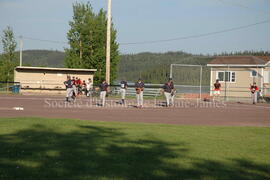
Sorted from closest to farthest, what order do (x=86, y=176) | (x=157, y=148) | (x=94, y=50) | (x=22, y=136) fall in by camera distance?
(x=86, y=176) → (x=157, y=148) → (x=22, y=136) → (x=94, y=50)

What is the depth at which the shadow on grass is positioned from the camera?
7.59m

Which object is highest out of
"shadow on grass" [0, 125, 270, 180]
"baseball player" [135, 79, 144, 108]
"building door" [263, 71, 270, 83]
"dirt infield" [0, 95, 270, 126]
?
"building door" [263, 71, 270, 83]

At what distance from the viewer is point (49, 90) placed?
43.6m

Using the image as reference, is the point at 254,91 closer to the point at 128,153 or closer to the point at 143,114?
the point at 143,114

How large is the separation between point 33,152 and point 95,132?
434 centimetres

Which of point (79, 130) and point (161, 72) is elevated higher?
point (161, 72)

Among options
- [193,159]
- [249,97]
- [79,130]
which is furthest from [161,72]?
[193,159]

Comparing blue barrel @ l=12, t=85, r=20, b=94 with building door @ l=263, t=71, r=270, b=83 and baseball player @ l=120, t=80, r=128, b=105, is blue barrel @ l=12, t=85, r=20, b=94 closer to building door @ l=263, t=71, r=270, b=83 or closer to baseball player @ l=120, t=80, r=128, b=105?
baseball player @ l=120, t=80, r=128, b=105

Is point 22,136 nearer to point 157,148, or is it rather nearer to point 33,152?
point 33,152

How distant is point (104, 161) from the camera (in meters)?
8.73

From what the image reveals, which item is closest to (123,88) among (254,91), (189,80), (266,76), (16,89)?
(189,80)

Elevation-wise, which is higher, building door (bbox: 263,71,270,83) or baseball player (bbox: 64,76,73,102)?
building door (bbox: 263,71,270,83)

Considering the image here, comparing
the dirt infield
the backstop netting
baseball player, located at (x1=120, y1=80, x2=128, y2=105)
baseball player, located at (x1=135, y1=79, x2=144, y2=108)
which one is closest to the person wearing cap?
baseball player, located at (x1=135, y1=79, x2=144, y2=108)

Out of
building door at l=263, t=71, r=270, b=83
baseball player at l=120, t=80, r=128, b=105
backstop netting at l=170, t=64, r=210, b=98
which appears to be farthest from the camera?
building door at l=263, t=71, r=270, b=83
